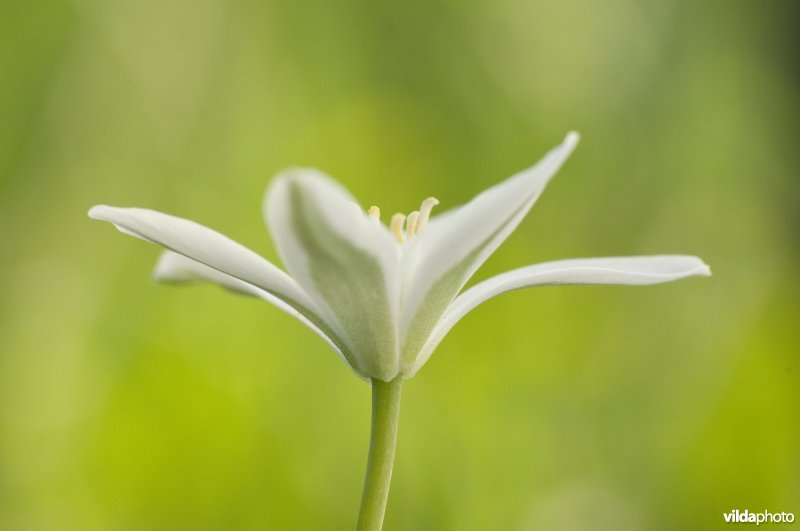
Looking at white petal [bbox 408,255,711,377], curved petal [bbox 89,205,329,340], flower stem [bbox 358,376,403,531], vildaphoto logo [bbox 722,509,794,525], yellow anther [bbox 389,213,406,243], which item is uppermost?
yellow anther [bbox 389,213,406,243]

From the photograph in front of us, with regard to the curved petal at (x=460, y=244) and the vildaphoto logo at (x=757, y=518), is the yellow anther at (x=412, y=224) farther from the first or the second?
the vildaphoto logo at (x=757, y=518)

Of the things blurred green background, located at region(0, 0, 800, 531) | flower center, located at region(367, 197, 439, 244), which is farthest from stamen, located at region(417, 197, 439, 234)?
blurred green background, located at region(0, 0, 800, 531)

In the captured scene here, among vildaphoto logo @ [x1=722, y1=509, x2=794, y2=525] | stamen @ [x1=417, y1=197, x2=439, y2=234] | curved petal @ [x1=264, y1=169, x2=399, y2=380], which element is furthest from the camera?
vildaphoto logo @ [x1=722, y1=509, x2=794, y2=525]

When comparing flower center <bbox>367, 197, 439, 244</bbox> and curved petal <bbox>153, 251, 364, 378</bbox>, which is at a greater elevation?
flower center <bbox>367, 197, 439, 244</bbox>

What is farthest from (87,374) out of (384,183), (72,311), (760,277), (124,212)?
(760,277)

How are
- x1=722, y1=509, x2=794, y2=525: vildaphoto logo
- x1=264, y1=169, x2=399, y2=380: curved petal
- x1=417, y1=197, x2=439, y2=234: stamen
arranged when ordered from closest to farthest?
x1=264, y1=169, x2=399, y2=380: curved petal → x1=417, y1=197, x2=439, y2=234: stamen → x1=722, y1=509, x2=794, y2=525: vildaphoto logo

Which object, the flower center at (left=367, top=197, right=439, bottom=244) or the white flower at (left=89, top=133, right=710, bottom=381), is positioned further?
the flower center at (left=367, top=197, right=439, bottom=244)

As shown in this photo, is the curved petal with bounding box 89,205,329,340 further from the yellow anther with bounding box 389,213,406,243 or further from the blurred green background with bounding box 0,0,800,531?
the blurred green background with bounding box 0,0,800,531

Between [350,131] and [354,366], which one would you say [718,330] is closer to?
[350,131]
